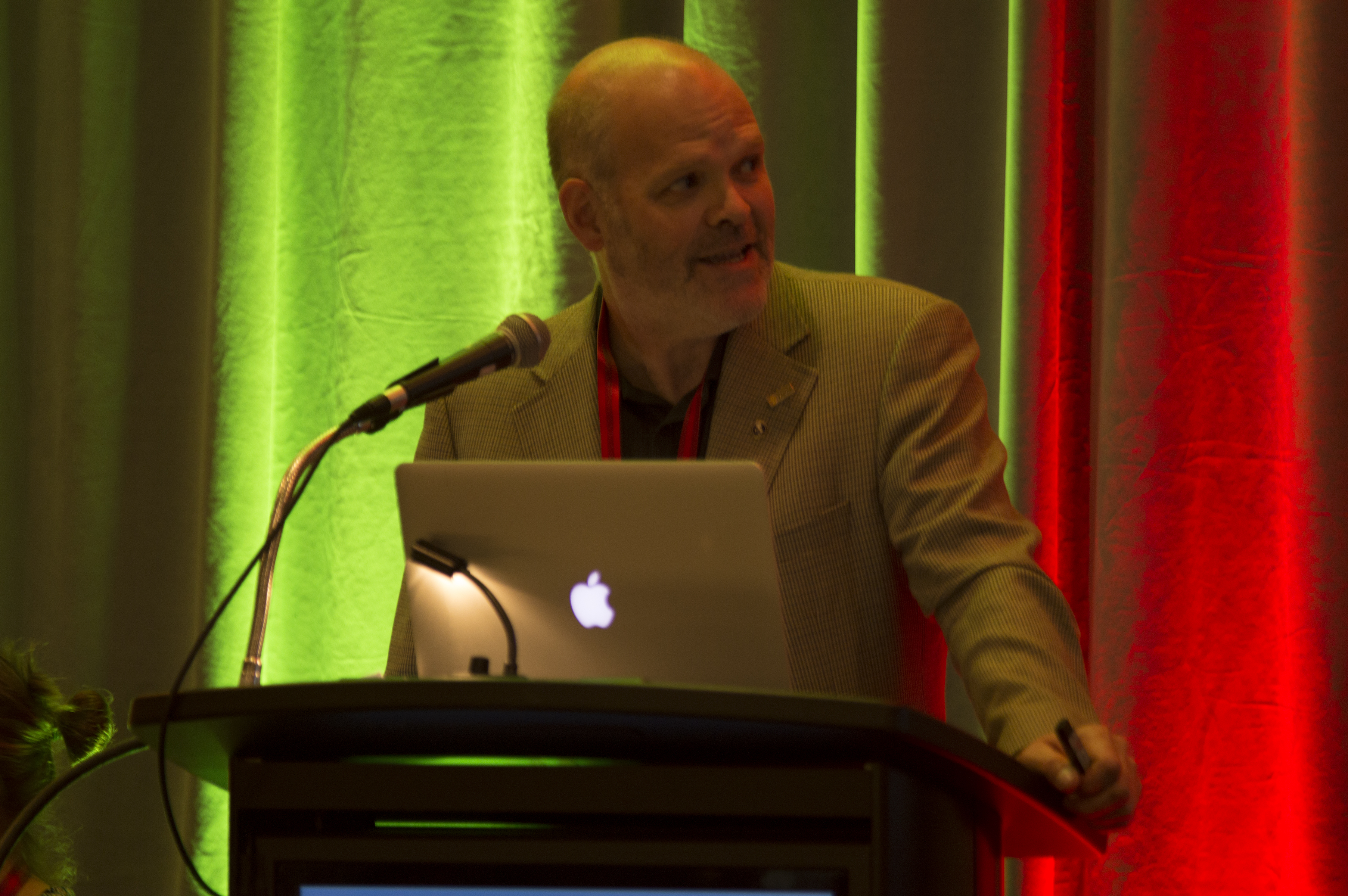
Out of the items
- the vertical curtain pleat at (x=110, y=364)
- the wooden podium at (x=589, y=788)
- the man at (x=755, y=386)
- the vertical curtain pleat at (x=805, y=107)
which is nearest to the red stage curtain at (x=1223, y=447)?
the vertical curtain pleat at (x=805, y=107)

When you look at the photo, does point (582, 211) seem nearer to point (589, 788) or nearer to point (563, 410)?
point (563, 410)

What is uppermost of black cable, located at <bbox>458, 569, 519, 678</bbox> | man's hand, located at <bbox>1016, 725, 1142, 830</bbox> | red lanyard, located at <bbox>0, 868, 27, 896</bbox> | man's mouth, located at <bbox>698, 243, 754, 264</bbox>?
man's mouth, located at <bbox>698, 243, 754, 264</bbox>

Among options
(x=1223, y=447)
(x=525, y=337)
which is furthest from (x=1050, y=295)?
(x=525, y=337)

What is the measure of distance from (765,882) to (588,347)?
106cm

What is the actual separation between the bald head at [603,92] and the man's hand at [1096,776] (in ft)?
3.31

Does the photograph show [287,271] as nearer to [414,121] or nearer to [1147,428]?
[414,121]

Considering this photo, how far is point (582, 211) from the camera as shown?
192 cm

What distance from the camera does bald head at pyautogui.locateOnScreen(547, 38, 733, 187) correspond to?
1.77 meters

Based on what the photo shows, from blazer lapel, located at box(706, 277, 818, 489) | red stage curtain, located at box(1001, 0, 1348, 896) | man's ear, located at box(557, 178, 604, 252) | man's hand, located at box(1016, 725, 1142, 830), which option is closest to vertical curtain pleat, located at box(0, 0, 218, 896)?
man's ear, located at box(557, 178, 604, 252)

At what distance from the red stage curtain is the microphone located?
1.24 metres

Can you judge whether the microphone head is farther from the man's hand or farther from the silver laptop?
the man's hand

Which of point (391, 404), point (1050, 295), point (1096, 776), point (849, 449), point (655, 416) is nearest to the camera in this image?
point (1096, 776)

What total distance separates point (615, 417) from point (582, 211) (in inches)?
12.6

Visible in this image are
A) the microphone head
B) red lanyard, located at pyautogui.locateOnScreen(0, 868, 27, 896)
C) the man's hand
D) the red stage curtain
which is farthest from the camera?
the red stage curtain
